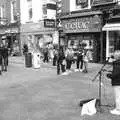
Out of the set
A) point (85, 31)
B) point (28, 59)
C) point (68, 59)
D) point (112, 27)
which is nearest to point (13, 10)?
point (85, 31)

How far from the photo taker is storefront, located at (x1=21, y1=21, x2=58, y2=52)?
2323 cm

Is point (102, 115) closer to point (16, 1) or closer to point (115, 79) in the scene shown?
point (115, 79)

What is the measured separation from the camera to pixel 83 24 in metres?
19.4

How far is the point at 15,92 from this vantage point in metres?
8.78

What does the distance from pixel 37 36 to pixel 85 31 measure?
760 cm

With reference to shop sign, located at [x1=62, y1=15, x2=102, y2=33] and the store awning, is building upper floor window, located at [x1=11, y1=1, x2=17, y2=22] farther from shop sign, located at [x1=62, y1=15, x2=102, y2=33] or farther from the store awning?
the store awning

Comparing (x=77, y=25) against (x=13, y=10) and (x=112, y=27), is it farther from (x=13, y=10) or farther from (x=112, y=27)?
(x=13, y=10)

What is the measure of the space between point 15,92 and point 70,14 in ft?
44.5

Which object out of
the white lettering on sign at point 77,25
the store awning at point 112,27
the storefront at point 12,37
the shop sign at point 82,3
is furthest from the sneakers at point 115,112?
the storefront at point 12,37

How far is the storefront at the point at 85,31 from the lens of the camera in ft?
60.9

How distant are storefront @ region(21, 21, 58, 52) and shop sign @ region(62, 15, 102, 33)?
135cm

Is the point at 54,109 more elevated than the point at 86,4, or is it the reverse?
the point at 86,4

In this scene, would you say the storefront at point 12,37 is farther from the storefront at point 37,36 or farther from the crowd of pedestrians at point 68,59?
the crowd of pedestrians at point 68,59

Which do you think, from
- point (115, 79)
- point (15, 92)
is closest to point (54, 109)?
point (115, 79)
